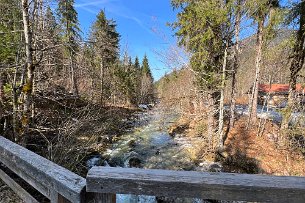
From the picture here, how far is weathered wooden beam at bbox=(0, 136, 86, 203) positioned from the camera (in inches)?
55.8

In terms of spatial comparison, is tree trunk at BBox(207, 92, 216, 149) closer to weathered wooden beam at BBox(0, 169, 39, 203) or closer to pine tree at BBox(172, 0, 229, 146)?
pine tree at BBox(172, 0, 229, 146)

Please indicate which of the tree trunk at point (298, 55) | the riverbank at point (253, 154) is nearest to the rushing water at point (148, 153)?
the riverbank at point (253, 154)

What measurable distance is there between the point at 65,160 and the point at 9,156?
4436 millimetres

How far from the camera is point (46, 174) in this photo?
1.68 metres

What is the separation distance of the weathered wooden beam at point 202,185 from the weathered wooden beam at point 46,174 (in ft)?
0.53

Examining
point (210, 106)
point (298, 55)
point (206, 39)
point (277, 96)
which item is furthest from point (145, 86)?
point (298, 55)

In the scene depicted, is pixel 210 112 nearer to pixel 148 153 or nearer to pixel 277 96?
pixel 148 153

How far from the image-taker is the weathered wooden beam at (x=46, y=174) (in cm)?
142

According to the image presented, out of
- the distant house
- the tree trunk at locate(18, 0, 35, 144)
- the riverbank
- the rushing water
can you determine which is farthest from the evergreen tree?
the tree trunk at locate(18, 0, 35, 144)

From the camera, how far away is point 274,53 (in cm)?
1283

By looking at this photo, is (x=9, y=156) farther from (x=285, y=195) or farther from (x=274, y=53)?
(x=274, y=53)

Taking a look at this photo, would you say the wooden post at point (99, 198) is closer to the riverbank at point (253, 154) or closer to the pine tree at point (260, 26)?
the riverbank at point (253, 154)

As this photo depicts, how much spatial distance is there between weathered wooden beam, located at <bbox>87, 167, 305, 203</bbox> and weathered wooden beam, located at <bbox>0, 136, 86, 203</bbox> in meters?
0.16

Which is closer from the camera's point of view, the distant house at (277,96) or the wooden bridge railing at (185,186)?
the wooden bridge railing at (185,186)
